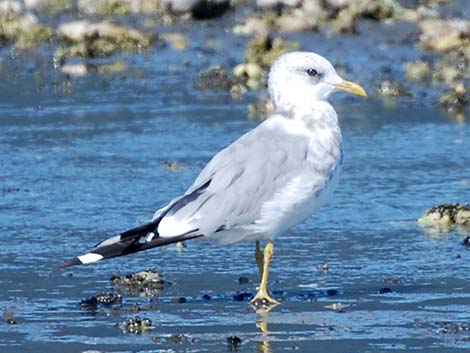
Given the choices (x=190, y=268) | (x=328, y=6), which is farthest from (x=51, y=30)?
Result: (x=190, y=268)

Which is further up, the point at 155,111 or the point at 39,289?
the point at 155,111

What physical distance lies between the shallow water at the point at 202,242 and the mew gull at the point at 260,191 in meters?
0.26

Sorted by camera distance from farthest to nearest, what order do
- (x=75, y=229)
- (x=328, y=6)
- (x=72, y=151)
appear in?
(x=328, y=6) < (x=72, y=151) < (x=75, y=229)

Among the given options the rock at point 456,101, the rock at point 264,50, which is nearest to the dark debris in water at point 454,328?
the rock at point 456,101

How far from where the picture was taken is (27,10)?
14.9 m

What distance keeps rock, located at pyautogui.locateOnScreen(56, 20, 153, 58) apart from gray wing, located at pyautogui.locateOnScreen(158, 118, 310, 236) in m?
6.71

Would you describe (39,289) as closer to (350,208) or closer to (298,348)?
(298,348)

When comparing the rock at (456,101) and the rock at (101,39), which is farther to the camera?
the rock at (101,39)

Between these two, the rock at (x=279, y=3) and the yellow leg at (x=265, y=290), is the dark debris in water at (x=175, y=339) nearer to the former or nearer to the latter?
the yellow leg at (x=265, y=290)

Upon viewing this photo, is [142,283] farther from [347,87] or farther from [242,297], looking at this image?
[347,87]

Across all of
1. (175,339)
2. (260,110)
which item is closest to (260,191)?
(175,339)

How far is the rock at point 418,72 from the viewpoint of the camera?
1141 cm

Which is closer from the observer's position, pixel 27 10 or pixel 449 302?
pixel 449 302

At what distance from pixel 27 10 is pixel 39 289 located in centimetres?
872
